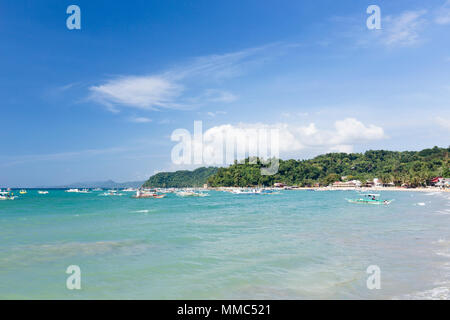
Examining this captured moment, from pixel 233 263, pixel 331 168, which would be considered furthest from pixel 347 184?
pixel 233 263

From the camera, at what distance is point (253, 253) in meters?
14.0

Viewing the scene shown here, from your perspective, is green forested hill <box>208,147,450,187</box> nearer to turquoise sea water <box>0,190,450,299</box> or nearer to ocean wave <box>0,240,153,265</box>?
turquoise sea water <box>0,190,450,299</box>

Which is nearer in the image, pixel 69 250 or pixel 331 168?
pixel 69 250

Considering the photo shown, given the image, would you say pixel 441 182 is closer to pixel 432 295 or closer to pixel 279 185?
pixel 279 185

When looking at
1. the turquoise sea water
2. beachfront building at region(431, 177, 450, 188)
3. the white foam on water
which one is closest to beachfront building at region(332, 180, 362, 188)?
beachfront building at region(431, 177, 450, 188)

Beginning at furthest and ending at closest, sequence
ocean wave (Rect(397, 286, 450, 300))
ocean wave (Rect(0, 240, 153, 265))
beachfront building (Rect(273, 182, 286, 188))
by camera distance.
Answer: beachfront building (Rect(273, 182, 286, 188))
ocean wave (Rect(0, 240, 153, 265))
ocean wave (Rect(397, 286, 450, 300))

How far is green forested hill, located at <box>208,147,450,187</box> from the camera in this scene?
14970 centimetres

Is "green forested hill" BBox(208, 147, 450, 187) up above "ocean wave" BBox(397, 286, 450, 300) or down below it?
above

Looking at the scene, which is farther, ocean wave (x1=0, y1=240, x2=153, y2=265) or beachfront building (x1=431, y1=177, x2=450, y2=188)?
beachfront building (x1=431, y1=177, x2=450, y2=188)

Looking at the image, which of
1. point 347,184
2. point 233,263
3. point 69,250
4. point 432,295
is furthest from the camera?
point 347,184

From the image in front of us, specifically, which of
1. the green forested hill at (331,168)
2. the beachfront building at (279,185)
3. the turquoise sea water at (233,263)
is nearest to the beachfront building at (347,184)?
the green forested hill at (331,168)

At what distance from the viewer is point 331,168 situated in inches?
6954
